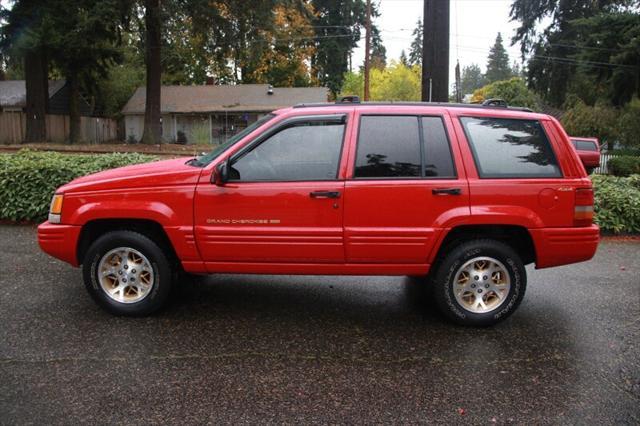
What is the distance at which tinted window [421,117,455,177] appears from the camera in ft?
14.8

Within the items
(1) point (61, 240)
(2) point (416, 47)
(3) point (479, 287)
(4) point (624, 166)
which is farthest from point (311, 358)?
(2) point (416, 47)

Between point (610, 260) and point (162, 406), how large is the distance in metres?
6.29

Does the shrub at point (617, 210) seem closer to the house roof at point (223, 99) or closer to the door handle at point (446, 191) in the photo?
the door handle at point (446, 191)

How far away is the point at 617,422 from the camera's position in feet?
10.4

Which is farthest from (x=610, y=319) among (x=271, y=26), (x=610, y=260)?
(x=271, y=26)

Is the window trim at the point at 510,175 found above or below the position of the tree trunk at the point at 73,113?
below

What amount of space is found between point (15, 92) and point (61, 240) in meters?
40.9

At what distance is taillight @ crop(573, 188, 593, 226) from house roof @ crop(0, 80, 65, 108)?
4005cm

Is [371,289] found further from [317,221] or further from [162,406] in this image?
[162,406]

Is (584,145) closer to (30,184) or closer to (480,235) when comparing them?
(480,235)

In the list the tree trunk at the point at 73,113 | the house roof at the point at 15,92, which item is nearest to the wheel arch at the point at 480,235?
the tree trunk at the point at 73,113

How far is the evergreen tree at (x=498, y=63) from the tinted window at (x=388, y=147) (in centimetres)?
11616

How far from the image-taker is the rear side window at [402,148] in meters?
4.51

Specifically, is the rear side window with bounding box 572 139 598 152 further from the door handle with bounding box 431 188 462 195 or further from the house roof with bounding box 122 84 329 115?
the house roof with bounding box 122 84 329 115
